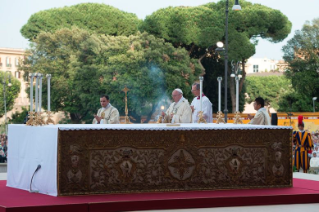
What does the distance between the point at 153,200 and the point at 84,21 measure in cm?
6168

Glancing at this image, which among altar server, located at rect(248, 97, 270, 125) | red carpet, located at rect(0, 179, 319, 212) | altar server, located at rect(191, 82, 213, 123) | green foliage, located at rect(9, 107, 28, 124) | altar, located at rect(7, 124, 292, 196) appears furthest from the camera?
green foliage, located at rect(9, 107, 28, 124)

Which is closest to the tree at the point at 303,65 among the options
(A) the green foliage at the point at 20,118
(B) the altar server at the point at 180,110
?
(A) the green foliage at the point at 20,118

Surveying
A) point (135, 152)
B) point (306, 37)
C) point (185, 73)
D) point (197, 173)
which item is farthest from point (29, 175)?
point (306, 37)

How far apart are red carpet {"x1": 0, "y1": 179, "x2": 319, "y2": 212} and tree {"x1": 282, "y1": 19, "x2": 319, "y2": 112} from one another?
2090 inches

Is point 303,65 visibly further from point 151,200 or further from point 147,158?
point 151,200

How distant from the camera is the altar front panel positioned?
10.4m

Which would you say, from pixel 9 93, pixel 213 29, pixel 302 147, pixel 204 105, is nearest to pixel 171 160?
pixel 204 105

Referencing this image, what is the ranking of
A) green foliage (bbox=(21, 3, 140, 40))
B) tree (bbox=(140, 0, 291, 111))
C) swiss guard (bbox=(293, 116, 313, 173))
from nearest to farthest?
swiss guard (bbox=(293, 116, 313, 173)), tree (bbox=(140, 0, 291, 111)), green foliage (bbox=(21, 3, 140, 40))

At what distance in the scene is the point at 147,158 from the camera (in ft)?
35.4

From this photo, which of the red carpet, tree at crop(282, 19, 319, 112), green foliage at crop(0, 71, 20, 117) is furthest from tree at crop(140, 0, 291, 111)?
the red carpet

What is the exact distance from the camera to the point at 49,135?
1048 cm

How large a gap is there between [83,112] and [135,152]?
154 feet

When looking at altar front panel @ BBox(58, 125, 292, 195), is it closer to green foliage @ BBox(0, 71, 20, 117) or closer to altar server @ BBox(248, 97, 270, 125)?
altar server @ BBox(248, 97, 270, 125)

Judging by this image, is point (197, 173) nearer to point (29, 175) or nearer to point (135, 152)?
point (135, 152)
